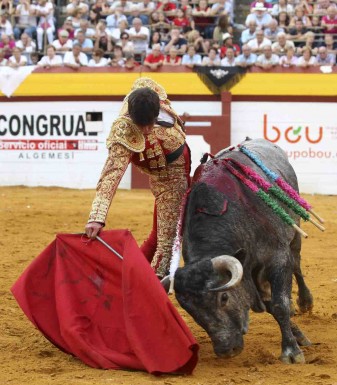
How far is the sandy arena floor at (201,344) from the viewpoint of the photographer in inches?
169

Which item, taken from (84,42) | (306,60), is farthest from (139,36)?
(306,60)

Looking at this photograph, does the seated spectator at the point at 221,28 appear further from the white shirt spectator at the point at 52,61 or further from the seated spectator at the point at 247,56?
the white shirt spectator at the point at 52,61

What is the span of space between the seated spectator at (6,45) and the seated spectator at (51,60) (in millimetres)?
956

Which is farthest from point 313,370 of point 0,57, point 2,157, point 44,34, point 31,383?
point 44,34

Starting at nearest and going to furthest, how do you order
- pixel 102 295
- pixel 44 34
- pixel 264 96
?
pixel 102 295 < pixel 264 96 < pixel 44 34

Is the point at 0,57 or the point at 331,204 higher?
the point at 0,57

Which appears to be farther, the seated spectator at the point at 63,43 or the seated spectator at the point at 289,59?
the seated spectator at the point at 63,43

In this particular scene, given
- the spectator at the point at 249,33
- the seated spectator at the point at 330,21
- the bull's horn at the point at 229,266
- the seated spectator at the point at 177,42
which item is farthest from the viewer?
the spectator at the point at 249,33

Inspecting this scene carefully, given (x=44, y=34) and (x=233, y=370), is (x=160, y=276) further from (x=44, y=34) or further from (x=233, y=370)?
(x=44, y=34)

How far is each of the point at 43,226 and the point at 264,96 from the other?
14.9ft

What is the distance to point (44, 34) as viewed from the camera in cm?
1513

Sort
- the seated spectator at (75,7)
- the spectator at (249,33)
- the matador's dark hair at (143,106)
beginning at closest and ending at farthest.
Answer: the matador's dark hair at (143,106)
the spectator at (249,33)
the seated spectator at (75,7)

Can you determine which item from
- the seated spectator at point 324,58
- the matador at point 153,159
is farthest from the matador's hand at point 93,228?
the seated spectator at point 324,58

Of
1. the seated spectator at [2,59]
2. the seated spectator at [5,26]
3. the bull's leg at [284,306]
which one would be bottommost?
the seated spectator at [2,59]
